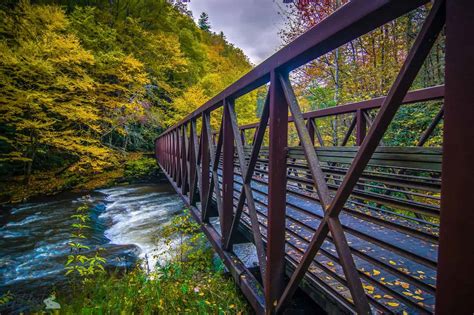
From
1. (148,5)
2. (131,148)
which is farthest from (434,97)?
(148,5)

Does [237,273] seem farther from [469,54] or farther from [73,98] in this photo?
[73,98]

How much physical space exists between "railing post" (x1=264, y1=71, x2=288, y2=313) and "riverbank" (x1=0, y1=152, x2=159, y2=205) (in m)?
9.48

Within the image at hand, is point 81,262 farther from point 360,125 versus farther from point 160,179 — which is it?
point 160,179

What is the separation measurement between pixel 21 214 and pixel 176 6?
1696cm

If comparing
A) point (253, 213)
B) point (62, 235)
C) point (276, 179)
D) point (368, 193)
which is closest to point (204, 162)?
point (253, 213)

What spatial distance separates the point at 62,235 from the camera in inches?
222

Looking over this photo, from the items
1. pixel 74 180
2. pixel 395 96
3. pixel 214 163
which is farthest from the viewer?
pixel 74 180

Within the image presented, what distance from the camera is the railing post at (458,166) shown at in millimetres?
573

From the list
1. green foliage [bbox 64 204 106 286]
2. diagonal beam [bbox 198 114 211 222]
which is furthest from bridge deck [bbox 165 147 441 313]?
green foliage [bbox 64 204 106 286]

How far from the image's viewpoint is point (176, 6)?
60.6 feet

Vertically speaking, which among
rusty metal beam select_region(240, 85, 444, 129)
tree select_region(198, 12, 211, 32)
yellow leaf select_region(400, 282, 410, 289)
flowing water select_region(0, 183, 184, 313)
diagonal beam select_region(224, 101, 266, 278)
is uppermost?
tree select_region(198, 12, 211, 32)

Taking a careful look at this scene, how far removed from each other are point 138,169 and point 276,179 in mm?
13046

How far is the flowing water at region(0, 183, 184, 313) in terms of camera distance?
389cm

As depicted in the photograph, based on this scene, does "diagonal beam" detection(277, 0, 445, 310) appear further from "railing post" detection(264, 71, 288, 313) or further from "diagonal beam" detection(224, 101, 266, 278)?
"diagonal beam" detection(224, 101, 266, 278)
